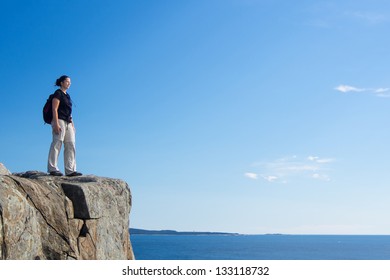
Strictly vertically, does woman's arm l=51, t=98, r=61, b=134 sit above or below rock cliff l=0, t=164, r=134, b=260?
above

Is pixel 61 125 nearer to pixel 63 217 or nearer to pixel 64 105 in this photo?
pixel 64 105

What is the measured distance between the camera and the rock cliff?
1116 cm

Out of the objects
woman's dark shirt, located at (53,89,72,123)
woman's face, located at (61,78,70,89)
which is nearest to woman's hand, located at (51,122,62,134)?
woman's dark shirt, located at (53,89,72,123)

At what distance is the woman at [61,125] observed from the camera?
15266mm

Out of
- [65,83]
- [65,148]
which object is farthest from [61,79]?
[65,148]

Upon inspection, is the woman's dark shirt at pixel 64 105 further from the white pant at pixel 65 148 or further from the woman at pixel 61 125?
the white pant at pixel 65 148

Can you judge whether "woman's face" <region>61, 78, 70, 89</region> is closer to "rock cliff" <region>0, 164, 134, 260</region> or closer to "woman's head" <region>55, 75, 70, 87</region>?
"woman's head" <region>55, 75, 70, 87</region>

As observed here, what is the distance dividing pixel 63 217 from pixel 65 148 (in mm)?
3469

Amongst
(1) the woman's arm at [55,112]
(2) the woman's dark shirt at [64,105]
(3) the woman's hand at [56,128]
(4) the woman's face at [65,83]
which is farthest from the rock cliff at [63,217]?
(4) the woman's face at [65,83]

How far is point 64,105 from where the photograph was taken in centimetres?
1559
